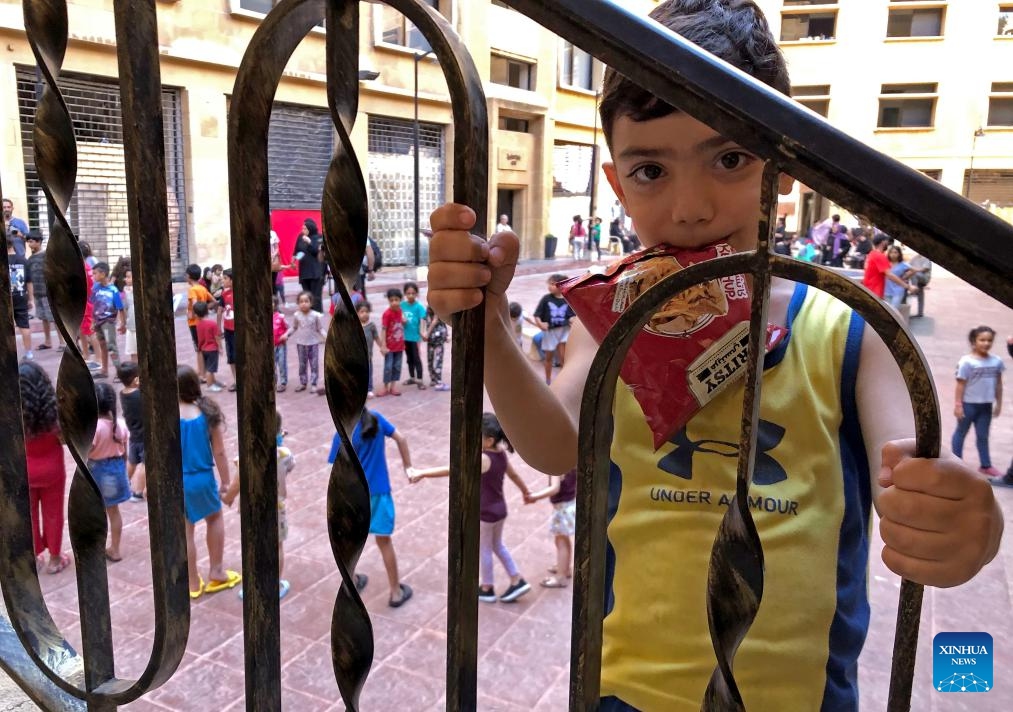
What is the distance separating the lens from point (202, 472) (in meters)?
4.44

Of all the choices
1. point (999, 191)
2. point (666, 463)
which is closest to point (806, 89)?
point (999, 191)

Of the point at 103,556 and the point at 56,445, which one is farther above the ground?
the point at 103,556

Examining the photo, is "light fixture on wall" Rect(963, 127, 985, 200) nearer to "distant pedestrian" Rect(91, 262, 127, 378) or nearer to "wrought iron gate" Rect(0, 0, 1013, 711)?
"distant pedestrian" Rect(91, 262, 127, 378)

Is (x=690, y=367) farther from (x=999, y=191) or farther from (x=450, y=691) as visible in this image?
(x=999, y=191)

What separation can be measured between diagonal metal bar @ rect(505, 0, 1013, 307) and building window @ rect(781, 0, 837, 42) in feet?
127

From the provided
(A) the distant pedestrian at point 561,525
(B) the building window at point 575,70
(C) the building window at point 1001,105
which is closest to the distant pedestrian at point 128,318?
(A) the distant pedestrian at point 561,525

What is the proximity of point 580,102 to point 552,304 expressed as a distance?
20.0 meters

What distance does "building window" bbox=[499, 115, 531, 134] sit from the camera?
24.5m

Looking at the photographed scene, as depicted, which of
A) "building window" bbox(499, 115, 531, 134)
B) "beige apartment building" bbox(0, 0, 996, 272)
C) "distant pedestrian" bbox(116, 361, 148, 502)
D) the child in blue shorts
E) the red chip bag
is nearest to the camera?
the red chip bag

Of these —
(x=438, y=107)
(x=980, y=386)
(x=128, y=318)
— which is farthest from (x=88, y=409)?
(x=438, y=107)

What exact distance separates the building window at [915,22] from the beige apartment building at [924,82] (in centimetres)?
4

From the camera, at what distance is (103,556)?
1.03 metres

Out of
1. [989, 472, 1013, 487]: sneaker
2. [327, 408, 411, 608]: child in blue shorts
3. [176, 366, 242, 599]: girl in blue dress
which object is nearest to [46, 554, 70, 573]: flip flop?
[176, 366, 242, 599]: girl in blue dress

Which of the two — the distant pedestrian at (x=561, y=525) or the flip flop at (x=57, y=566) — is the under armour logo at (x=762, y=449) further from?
the flip flop at (x=57, y=566)
